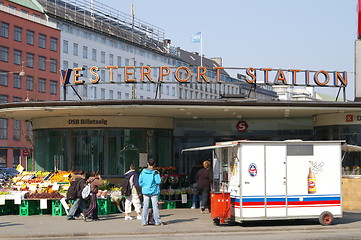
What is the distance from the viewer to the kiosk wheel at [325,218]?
20000mm

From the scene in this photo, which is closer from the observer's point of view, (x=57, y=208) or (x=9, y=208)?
(x=57, y=208)

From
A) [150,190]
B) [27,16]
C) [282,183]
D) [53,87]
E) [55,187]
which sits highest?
[27,16]

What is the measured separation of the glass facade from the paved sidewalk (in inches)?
222

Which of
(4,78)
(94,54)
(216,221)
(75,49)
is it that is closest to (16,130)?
(4,78)

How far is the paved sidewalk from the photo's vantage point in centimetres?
1858

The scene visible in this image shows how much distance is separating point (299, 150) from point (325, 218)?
206 centimetres

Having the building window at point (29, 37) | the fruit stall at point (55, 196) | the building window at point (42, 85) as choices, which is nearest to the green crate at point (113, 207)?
the fruit stall at point (55, 196)

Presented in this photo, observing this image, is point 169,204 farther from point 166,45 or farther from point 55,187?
point 166,45

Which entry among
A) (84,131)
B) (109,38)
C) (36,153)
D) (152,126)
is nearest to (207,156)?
(152,126)

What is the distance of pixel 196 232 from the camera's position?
18.8 meters

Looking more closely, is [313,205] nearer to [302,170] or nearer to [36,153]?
[302,170]

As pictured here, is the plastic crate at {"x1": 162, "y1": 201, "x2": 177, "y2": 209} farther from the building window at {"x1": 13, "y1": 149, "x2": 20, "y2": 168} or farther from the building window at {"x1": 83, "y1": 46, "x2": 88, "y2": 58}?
the building window at {"x1": 83, "y1": 46, "x2": 88, "y2": 58}

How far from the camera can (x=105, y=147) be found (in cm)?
2888

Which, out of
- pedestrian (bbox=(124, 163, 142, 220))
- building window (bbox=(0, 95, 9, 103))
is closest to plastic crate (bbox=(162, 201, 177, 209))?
pedestrian (bbox=(124, 163, 142, 220))
